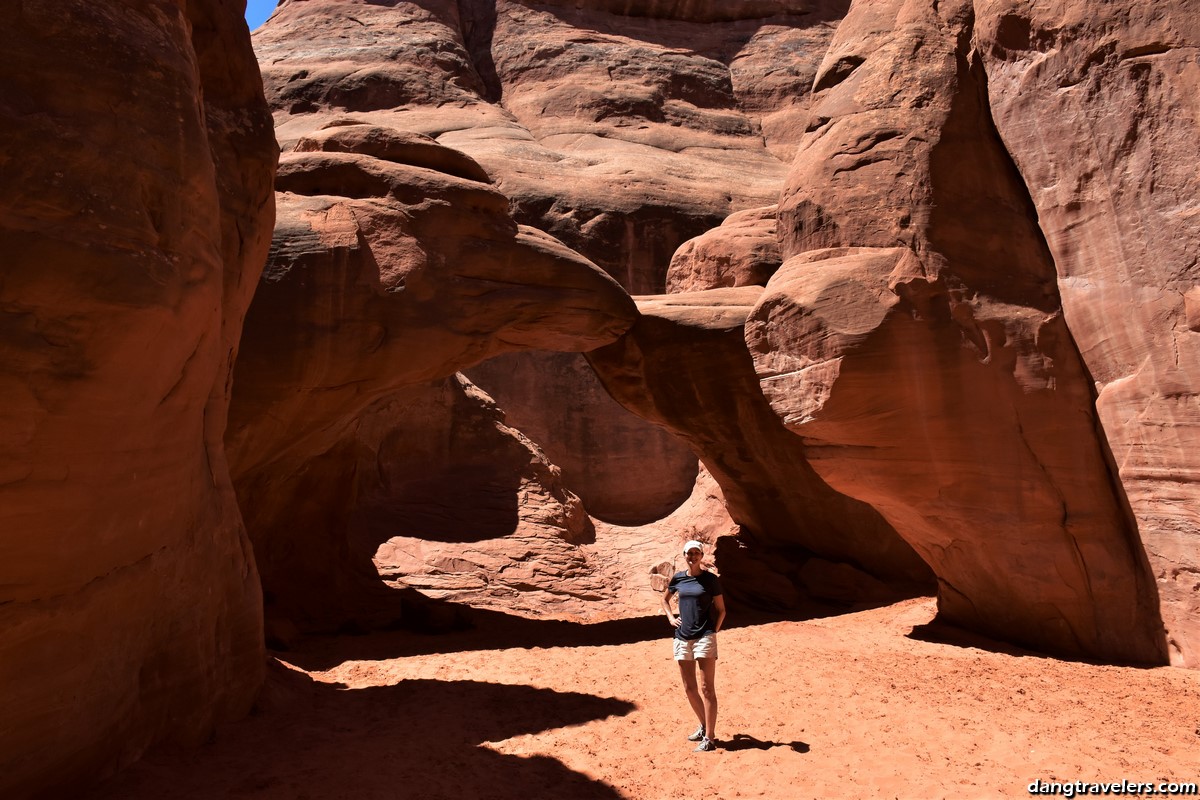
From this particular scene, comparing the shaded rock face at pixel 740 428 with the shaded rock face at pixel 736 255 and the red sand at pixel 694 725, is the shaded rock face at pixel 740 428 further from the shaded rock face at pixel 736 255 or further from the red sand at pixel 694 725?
the red sand at pixel 694 725

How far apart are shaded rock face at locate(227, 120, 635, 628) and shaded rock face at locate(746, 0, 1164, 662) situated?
8.55 ft

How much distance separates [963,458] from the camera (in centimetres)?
793

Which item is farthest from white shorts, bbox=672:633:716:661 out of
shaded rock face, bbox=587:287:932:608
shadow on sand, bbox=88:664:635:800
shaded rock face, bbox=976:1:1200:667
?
shaded rock face, bbox=587:287:932:608

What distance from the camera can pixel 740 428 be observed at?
11328 millimetres

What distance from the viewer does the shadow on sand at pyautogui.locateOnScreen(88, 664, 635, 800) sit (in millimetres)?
4793

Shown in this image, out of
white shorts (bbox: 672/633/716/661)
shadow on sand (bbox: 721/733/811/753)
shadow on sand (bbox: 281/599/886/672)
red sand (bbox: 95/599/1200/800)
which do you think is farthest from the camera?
shadow on sand (bbox: 281/599/886/672)

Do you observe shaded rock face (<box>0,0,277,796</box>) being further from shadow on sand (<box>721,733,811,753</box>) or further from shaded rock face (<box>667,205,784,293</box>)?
shaded rock face (<box>667,205,784,293</box>)

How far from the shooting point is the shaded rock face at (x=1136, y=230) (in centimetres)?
664

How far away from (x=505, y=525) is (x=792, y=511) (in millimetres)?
4351

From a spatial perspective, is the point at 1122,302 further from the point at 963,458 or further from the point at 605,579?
the point at 605,579

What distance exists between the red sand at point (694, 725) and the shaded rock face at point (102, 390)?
18.6 inches

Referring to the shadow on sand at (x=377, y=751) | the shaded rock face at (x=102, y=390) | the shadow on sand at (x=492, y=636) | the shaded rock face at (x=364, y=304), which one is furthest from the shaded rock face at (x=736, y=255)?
the shaded rock face at (x=102, y=390)

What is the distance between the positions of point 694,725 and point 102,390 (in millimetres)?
3975

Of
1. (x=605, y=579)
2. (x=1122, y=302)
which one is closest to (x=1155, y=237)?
(x=1122, y=302)
